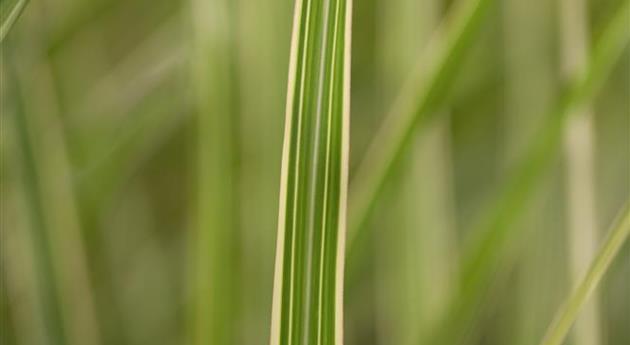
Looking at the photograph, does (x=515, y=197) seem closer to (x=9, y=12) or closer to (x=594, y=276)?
(x=594, y=276)

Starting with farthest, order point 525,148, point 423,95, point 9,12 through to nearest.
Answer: point 525,148, point 423,95, point 9,12

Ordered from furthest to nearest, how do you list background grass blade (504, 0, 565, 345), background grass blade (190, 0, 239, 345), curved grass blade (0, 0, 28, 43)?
background grass blade (504, 0, 565, 345)
background grass blade (190, 0, 239, 345)
curved grass blade (0, 0, 28, 43)

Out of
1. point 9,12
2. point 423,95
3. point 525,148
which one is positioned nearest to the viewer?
point 9,12

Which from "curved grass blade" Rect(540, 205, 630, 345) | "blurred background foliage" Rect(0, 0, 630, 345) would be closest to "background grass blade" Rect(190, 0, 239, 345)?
"blurred background foliage" Rect(0, 0, 630, 345)

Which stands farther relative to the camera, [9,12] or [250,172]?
[250,172]

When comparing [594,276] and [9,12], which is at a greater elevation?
[9,12]

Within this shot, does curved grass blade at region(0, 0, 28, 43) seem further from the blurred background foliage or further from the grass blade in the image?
the grass blade

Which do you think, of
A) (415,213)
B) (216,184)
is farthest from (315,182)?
(415,213)

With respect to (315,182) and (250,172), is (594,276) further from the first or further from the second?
(250,172)
